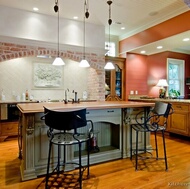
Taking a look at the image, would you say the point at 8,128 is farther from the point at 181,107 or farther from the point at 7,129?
the point at 181,107

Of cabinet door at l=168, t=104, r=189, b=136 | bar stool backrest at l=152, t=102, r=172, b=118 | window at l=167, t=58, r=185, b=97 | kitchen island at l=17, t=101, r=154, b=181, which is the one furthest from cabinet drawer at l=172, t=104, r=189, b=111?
window at l=167, t=58, r=185, b=97

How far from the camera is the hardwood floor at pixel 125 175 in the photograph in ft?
7.09

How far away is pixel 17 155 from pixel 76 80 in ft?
9.63

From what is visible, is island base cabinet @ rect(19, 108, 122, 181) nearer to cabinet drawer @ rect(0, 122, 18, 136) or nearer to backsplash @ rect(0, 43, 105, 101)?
cabinet drawer @ rect(0, 122, 18, 136)

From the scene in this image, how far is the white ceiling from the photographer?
392 cm

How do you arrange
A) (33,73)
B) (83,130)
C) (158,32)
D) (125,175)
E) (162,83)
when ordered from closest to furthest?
(125,175)
(83,130)
(158,32)
(33,73)
(162,83)

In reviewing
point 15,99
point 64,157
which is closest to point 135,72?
point 15,99

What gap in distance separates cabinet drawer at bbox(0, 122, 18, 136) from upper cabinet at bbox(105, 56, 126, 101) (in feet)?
9.24

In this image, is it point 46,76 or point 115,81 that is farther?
point 115,81

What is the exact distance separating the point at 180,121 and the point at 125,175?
97.0 inches

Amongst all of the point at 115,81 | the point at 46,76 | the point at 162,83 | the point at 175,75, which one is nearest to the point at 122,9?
the point at 115,81

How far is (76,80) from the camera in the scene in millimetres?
5547

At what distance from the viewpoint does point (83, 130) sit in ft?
9.93

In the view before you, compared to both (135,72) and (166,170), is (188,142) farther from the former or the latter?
(135,72)
